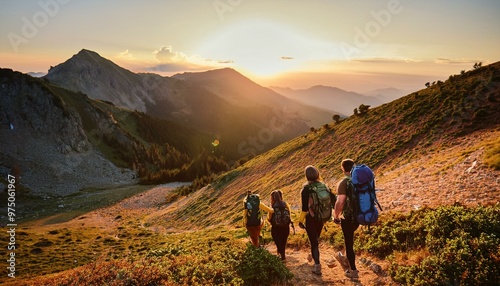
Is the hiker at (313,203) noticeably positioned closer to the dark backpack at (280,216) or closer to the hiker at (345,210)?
the hiker at (345,210)

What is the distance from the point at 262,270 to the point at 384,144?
24.7 m

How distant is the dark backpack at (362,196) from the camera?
8469 mm

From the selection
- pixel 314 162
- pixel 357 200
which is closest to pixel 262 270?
pixel 357 200

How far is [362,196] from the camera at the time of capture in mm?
8586

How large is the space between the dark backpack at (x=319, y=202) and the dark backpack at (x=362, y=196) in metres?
0.79

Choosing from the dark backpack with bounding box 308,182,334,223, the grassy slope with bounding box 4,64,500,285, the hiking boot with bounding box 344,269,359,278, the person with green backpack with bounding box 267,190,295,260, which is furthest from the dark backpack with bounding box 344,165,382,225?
the grassy slope with bounding box 4,64,500,285

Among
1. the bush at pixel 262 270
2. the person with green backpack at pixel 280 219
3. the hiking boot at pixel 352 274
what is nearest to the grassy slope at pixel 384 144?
the hiking boot at pixel 352 274

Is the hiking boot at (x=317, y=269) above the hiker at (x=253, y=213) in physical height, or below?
below

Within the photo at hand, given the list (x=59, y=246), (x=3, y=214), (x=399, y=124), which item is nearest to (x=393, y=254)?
(x=399, y=124)

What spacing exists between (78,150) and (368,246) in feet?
339

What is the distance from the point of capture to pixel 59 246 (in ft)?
100

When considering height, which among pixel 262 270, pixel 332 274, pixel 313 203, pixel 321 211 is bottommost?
pixel 332 274

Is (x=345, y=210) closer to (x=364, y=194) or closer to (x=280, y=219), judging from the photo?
(x=364, y=194)

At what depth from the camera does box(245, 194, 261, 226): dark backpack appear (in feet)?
37.4
